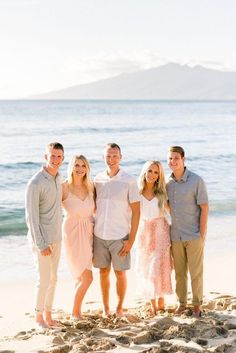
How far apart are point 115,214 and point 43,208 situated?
75 cm

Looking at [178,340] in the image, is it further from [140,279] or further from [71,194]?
[71,194]

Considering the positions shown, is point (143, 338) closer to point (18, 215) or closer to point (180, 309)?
point (180, 309)

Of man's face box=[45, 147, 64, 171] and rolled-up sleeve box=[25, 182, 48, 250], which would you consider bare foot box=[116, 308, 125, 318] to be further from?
man's face box=[45, 147, 64, 171]

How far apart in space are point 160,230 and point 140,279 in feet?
1.91

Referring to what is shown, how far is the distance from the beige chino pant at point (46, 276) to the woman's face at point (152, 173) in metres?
1.15

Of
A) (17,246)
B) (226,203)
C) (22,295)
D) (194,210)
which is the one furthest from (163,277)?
(226,203)

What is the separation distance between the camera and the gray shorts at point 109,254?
253 inches

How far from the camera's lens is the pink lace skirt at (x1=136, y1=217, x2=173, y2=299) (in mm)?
6652

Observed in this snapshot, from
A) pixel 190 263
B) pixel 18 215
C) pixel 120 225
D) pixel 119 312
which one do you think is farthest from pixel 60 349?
pixel 18 215

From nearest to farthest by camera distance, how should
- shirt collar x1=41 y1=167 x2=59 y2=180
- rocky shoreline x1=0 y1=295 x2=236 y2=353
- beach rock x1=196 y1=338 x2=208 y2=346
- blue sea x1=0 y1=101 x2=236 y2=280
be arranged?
rocky shoreline x1=0 y1=295 x2=236 y2=353 < beach rock x1=196 y1=338 x2=208 y2=346 < shirt collar x1=41 y1=167 x2=59 y2=180 < blue sea x1=0 y1=101 x2=236 y2=280

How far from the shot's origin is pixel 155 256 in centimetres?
667

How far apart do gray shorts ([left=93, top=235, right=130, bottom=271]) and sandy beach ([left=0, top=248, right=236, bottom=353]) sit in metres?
0.54

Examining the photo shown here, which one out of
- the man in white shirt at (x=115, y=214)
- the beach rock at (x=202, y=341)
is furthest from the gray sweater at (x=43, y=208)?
the beach rock at (x=202, y=341)

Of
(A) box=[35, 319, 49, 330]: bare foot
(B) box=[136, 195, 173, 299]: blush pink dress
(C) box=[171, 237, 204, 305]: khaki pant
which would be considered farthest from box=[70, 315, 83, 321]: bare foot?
(C) box=[171, 237, 204, 305]: khaki pant
